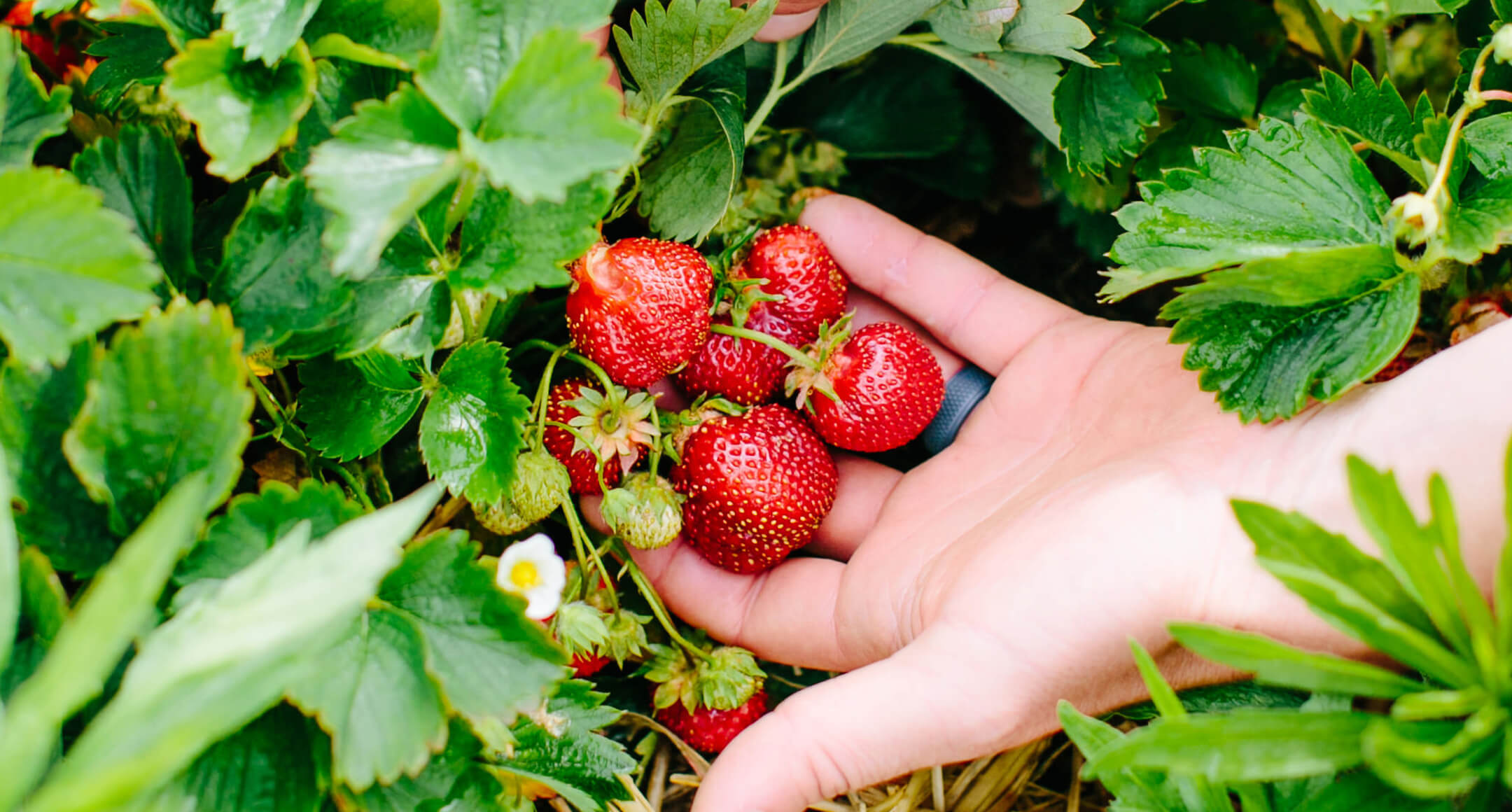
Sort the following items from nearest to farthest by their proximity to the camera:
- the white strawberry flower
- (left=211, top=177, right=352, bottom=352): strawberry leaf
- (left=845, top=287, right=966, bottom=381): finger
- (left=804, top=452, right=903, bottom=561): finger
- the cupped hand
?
(left=211, top=177, right=352, bottom=352): strawberry leaf, the cupped hand, the white strawberry flower, (left=804, top=452, right=903, bottom=561): finger, (left=845, top=287, right=966, bottom=381): finger

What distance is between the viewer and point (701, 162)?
114 cm

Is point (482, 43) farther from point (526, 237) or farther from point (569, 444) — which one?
point (569, 444)

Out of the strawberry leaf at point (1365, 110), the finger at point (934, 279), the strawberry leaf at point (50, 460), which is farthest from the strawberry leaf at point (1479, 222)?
the strawberry leaf at point (50, 460)

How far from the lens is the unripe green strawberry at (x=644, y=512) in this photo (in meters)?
1.07

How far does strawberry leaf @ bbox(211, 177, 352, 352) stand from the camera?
2.46 ft

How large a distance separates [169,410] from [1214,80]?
1.31 metres

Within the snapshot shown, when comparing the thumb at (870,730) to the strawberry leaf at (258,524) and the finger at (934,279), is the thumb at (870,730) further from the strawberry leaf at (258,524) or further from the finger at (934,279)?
the finger at (934,279)

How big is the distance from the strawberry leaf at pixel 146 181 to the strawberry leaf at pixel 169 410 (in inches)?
5.2

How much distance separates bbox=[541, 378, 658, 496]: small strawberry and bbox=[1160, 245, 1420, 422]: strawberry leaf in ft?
1.95

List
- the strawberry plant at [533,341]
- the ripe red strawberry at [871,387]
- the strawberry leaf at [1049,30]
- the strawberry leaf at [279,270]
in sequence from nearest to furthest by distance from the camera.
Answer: the strawberry plant at [533,341] → the strawberry leaf at [279,270] → the strawberry leaf at [1049,30] → the ripe red strawberry at [871,387]

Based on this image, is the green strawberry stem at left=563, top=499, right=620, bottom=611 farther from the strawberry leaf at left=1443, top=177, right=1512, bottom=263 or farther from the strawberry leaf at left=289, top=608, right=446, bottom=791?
the strawberry leaf at left=1443, top=177, right=1512, bottom=263

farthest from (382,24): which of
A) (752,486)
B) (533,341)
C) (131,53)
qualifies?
(752,486)

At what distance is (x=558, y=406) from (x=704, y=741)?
0.47m

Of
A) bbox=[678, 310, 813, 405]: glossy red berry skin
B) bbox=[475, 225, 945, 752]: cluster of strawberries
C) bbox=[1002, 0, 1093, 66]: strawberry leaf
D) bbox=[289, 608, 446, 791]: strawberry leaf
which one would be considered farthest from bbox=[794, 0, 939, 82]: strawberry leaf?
bbox=[289, 608, 446, 791]: strawberry leaf
